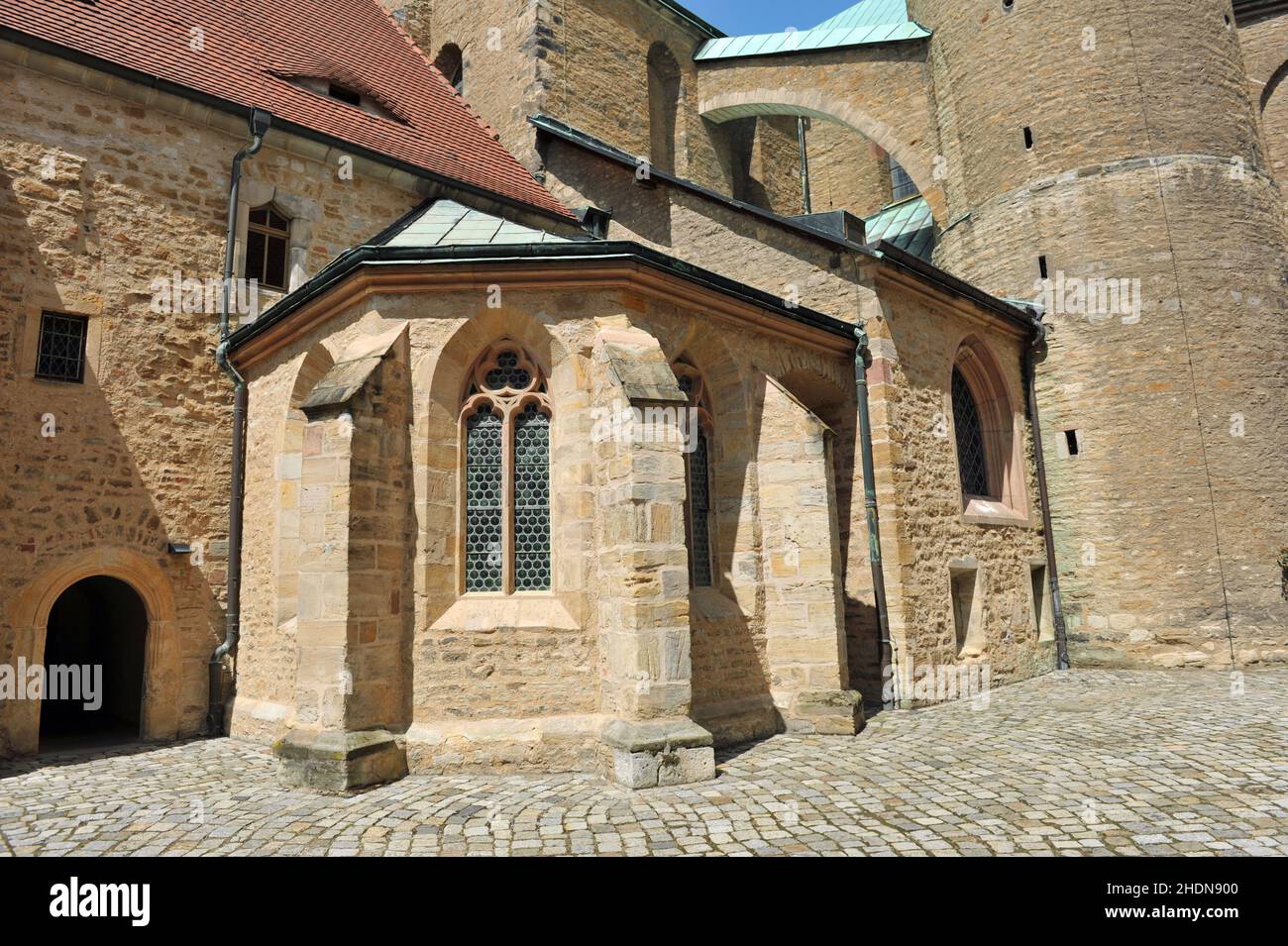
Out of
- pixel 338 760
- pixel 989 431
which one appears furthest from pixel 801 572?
pixel 989 431

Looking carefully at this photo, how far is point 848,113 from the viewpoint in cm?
1548

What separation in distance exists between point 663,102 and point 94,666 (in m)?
14.7

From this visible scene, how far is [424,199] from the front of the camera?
36.7 ft

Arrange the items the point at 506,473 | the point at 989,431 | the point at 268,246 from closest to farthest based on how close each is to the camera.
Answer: the point at 506,473 < the point at 268,246 < the point at 989,431

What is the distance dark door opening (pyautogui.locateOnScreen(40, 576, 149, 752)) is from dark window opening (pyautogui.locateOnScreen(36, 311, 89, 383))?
2.40 meters

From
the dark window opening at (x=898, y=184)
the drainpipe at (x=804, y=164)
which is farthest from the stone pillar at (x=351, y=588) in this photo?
the dark window opening at (x=898, y=184)

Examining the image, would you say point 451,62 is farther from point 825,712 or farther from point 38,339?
point 825,712

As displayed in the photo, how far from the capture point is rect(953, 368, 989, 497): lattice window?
11766 mm

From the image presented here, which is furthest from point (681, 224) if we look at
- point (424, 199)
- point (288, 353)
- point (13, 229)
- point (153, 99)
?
point (13, 229)

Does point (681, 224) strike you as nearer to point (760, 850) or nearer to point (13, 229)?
point (13, 229)

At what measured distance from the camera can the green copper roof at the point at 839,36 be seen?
15.2 metres

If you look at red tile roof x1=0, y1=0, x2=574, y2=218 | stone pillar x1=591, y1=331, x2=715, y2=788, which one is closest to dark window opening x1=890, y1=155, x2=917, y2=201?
red tile roof x1=0, y1=0, x2=574, y2=218

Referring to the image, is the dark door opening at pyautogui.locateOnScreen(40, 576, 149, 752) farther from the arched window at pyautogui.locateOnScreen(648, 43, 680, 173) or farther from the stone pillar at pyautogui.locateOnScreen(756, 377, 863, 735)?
the arched window at pyautogui.locateOnScreen(648, 43, 680, 173)

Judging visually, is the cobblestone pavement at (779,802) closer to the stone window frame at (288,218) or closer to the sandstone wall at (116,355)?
the sandstone wall at (116,355)
